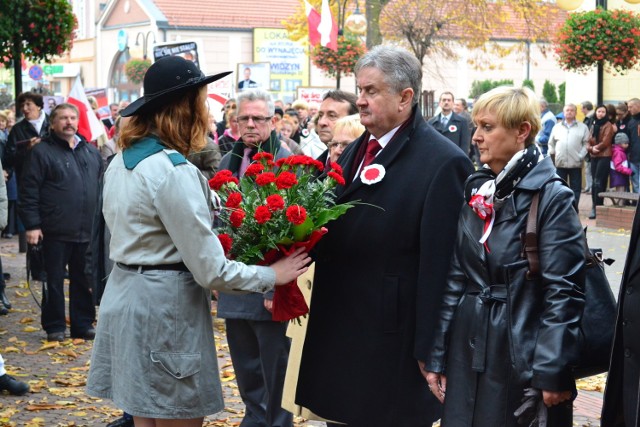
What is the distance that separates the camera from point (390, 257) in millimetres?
4207

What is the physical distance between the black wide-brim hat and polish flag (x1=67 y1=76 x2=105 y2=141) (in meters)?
8.82

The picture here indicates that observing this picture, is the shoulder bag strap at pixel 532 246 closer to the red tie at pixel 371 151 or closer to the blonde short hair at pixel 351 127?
the red tie at pixel 371 151

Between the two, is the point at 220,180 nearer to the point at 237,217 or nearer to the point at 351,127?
the point at 237,217

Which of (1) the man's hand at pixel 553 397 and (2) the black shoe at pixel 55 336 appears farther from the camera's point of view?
(2) the black shoe at pixel 55 336

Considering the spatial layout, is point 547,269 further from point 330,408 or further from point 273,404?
point 273,404

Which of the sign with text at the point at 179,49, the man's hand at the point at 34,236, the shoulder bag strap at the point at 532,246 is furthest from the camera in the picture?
the sign with text at the point at 179,49

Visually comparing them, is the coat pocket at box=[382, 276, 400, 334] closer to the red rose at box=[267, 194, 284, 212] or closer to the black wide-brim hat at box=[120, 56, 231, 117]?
the red rose at box=[267, 194, 284, 212]

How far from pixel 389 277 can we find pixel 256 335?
1862mm

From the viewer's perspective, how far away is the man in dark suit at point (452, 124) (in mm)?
18172

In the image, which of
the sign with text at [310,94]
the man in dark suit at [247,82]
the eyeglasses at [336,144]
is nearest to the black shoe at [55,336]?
the eyeglasses at [336,144]

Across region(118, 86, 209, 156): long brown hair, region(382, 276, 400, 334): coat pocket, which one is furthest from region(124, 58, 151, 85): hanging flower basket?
region(382, 276, 400, 334): coat pocket

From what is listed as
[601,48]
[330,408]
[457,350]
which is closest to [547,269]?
[457,350]

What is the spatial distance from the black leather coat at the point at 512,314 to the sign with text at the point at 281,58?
46.3 metres

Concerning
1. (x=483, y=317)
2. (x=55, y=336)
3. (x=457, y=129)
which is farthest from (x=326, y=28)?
(x=483, y=317)
